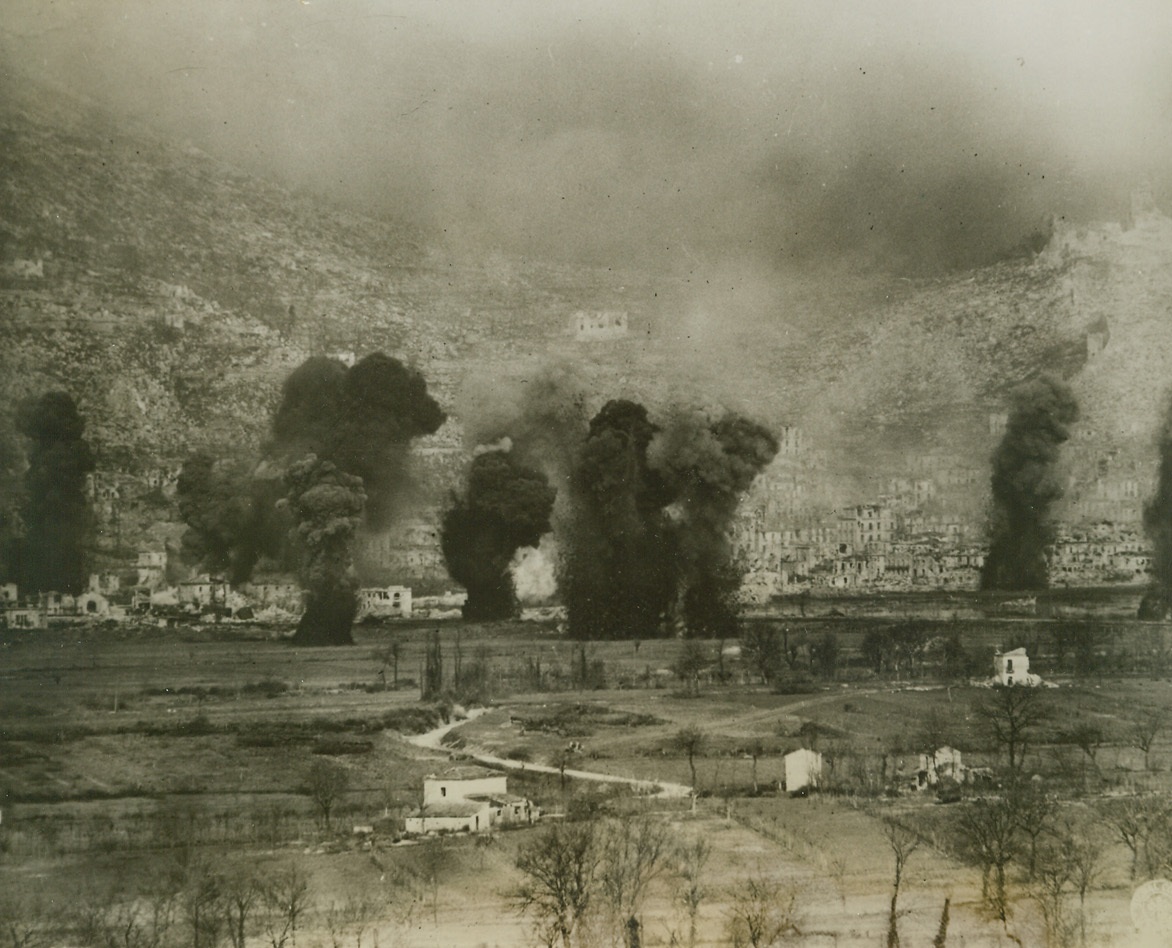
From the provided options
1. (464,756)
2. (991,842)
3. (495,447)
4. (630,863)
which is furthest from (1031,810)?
(495,447)

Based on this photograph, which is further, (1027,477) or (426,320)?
(1027,477)

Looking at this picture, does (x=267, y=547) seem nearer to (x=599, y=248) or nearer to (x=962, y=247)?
(x=599, y=248)

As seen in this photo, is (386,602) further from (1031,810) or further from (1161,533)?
(1161,533)

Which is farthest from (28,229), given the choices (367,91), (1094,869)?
(1094,869)

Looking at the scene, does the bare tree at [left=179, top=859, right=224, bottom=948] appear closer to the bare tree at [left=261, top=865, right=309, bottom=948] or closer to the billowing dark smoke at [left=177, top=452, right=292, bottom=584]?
the bare tree at [left=261, top=865, right=309, bottom=948]

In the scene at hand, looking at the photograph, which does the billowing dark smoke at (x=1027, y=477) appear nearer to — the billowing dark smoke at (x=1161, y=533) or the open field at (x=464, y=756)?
the billowing dark smoke at (x=1161, y=533)

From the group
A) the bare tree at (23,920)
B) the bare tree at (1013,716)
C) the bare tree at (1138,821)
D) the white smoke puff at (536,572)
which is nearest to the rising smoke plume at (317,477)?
the white smoke puff at (536,572)
